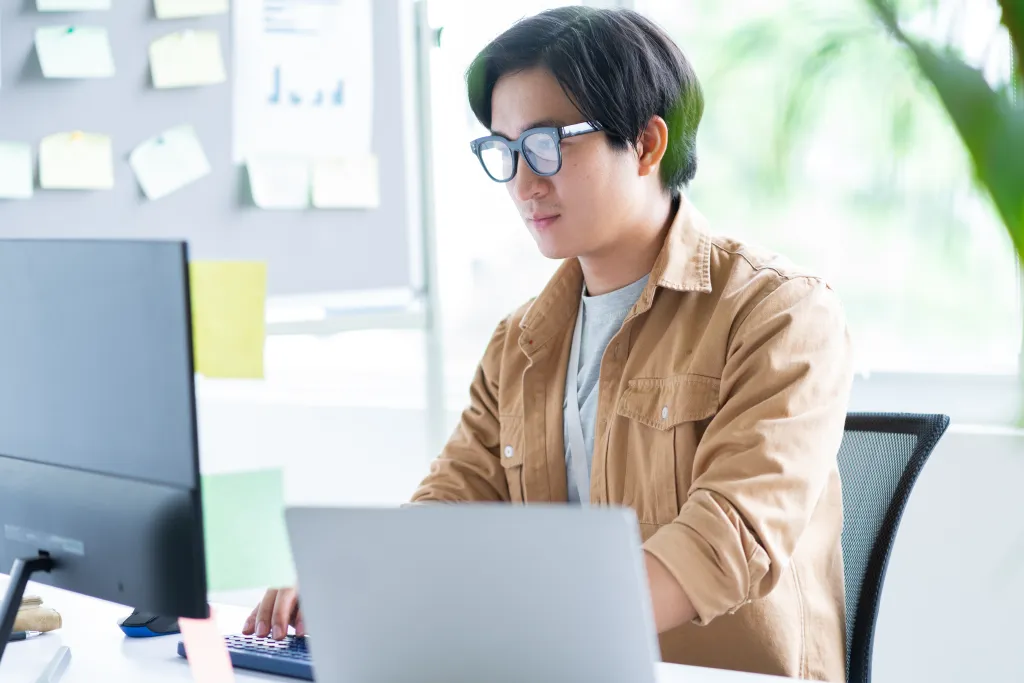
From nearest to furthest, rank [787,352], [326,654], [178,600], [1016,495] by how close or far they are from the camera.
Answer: [326,654], [178,600], [787,352], [1016,495]

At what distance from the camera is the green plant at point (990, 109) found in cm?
36

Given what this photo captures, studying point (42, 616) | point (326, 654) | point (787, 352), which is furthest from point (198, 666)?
point (787, 352)

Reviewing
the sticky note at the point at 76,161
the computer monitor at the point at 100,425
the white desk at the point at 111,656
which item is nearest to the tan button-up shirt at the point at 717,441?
the white desk at the point at 111,656

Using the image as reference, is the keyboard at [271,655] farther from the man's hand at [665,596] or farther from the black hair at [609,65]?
the black hair at [609,65]

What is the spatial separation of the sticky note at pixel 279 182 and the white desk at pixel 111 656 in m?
0.95

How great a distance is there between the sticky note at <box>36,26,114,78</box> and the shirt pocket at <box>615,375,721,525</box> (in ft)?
3.88

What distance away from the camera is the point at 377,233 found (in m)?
2.30

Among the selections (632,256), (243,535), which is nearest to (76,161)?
(243,535)

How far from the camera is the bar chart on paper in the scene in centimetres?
212

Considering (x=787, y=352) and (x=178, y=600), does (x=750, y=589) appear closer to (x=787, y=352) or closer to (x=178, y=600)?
(x=787, y=352)

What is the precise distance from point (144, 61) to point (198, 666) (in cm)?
134

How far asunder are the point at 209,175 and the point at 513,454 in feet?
2.99

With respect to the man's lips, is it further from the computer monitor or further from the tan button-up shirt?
the computer monitor

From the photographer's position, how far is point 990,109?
0.37 m
